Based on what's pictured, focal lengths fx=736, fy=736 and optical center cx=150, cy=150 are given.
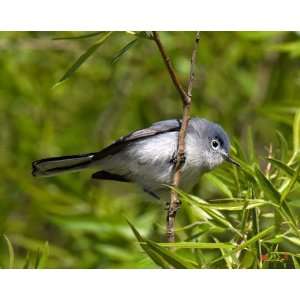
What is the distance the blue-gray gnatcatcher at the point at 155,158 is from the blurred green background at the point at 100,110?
0.15 metres

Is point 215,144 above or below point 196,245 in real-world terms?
above

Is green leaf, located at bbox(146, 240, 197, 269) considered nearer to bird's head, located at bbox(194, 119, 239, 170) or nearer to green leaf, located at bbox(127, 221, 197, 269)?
green leaf, located at bbox(127, 221, 197, 269)

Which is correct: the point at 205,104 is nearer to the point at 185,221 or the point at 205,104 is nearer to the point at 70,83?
the point at 70,83

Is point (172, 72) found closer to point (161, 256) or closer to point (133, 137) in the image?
point (161, 256)

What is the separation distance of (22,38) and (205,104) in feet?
1.45

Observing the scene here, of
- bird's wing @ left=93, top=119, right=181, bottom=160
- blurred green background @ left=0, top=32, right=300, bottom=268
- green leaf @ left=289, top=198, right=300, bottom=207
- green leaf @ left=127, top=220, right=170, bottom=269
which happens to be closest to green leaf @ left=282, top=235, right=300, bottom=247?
green leaf @ left=289, top=198, right=300, bottom=207

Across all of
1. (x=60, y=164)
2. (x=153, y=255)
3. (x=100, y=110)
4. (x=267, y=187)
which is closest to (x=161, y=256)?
(x=153, y=255)

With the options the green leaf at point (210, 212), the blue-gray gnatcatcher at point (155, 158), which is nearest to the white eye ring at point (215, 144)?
the blue-gray gnatcatcher at point (155, 158)

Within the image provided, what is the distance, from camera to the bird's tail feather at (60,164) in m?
1.00

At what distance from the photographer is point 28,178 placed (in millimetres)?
1477

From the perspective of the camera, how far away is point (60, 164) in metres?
1.08

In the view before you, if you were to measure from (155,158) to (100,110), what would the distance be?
0.60 metres

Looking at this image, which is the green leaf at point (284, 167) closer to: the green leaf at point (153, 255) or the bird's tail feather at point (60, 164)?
the green leaf at point (153, 255)

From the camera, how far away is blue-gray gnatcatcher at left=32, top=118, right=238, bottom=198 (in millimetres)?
1064
